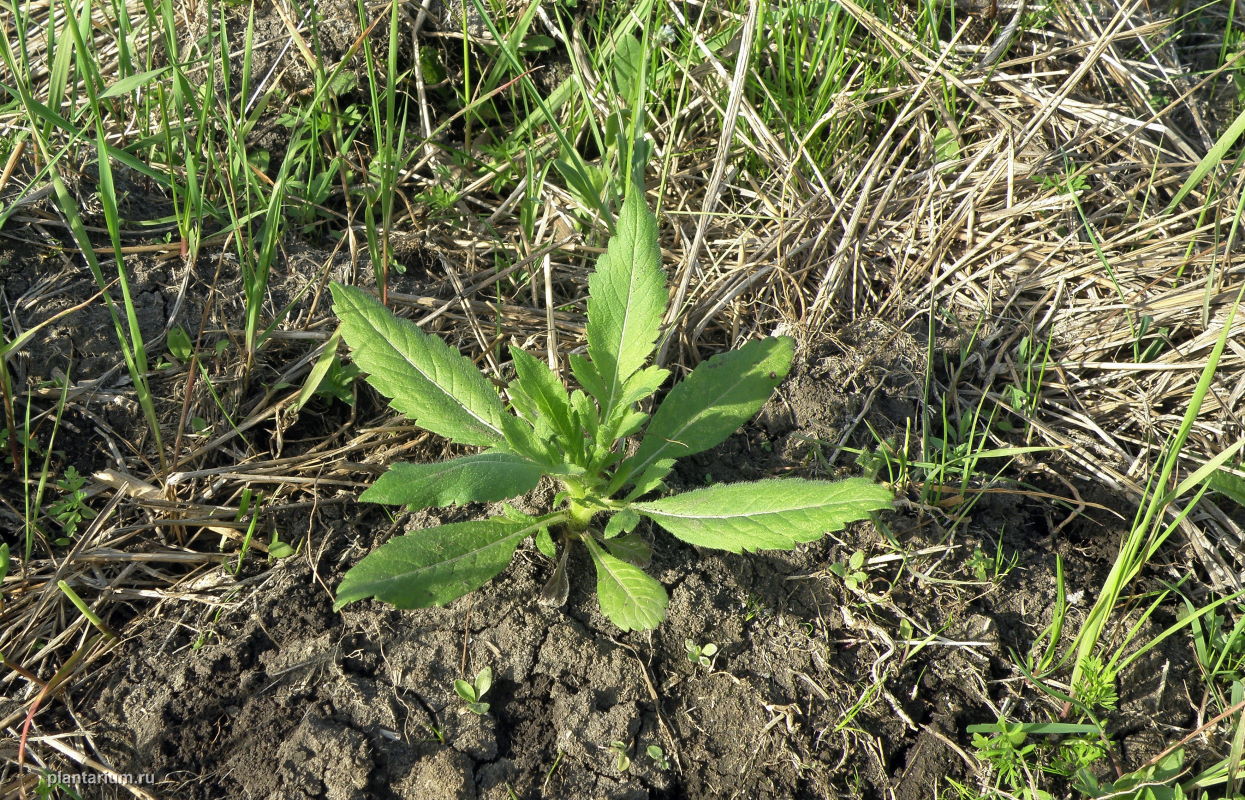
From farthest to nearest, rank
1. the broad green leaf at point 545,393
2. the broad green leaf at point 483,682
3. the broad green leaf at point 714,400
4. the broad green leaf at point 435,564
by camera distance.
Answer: the broad green leaf at point 714,400 < the broad green leaf at point 545,393 < the broad green leaf at point 483,682 < the broad green leaf at point 435,564

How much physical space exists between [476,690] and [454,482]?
444mm

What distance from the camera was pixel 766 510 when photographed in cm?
190

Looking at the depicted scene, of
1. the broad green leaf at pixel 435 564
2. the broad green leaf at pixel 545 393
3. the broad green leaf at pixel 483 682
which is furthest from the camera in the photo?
the broad green leaf at pixel 545 393

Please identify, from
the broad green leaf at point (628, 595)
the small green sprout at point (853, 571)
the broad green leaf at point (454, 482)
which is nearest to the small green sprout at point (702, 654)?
the broad green leaf at point (628, 595)

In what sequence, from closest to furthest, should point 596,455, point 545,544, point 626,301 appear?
point 545,544
point 596,455
point 626,301

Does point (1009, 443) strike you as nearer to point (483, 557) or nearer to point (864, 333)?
point (864, 333)

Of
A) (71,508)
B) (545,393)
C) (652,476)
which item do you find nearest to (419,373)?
(545,393)

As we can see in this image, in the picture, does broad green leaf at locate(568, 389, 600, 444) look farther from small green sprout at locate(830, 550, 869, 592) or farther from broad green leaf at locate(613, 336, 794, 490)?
small green sprout at locate(830, 550, 869, 592)

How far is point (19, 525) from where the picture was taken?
2.14 metres

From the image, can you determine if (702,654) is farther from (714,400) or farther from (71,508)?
(71,508)

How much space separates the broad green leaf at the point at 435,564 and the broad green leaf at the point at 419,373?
0.24 m

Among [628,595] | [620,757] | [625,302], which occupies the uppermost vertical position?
[625,302]

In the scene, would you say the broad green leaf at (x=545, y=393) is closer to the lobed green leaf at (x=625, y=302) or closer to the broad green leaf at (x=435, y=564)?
the lobed green leaf at (x=625, y=302)

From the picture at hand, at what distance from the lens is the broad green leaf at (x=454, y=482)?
1.81 meters
